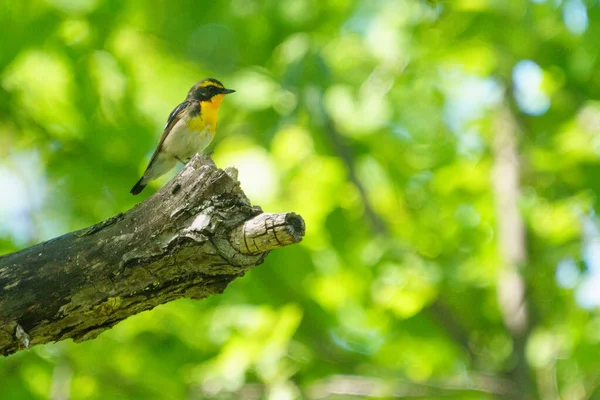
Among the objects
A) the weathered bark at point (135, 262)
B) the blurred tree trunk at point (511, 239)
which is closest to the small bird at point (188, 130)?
the weathered bark at point (135, 262)

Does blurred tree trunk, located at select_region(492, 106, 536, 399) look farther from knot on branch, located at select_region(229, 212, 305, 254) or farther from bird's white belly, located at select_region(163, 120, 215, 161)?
knot on branch, located at select_region(229, 212, 305, 254)

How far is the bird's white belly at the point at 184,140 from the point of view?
645 cm

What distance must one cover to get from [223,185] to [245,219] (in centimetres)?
19

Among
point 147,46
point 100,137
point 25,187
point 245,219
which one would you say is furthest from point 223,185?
point 25,187

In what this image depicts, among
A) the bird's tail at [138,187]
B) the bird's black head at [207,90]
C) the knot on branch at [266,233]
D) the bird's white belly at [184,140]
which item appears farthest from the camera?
the bird's tail at [138,187]

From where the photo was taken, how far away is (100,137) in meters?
6.92

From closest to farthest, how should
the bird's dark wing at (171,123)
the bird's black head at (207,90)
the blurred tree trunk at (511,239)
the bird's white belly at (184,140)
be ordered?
the bird's white belly at (184,140)
the bird's dark wing at (171,123)
the bird's black head at (207,90)
the blurred tree trunk at (511,239)

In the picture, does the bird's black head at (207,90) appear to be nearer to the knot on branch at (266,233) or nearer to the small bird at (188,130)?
the small bird at (188,130)

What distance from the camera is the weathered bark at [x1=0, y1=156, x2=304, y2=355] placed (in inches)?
123

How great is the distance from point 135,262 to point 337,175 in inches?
246

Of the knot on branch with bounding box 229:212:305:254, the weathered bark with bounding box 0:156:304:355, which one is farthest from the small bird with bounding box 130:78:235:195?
the knot on branch with bounding box 229:212:305:254

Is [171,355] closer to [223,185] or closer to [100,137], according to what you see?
[100,137]

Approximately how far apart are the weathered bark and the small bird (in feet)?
10.2

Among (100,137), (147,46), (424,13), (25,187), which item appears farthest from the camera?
(25,187)
